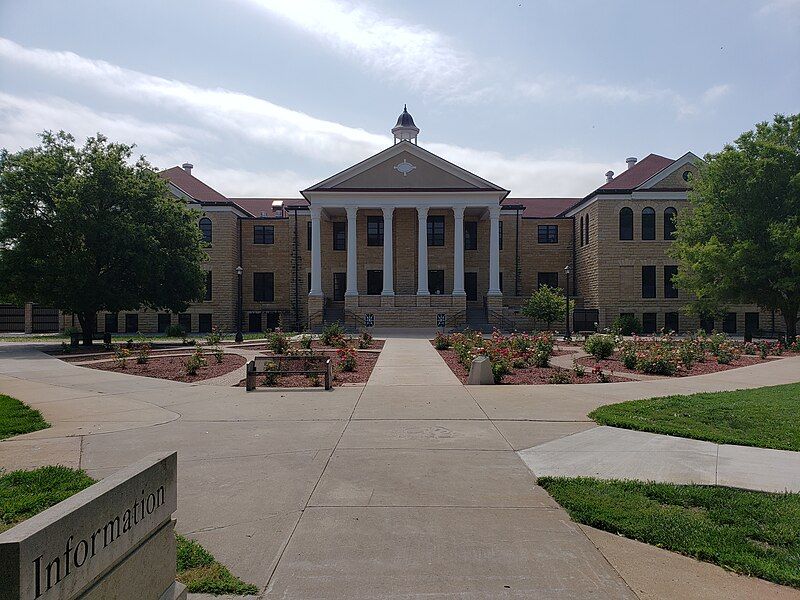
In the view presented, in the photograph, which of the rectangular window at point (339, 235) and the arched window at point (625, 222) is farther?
the rectangular window at point (339, 235)

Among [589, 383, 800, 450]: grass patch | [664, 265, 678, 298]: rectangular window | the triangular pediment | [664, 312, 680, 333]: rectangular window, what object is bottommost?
[589, 383, 800, 450]: grass patch

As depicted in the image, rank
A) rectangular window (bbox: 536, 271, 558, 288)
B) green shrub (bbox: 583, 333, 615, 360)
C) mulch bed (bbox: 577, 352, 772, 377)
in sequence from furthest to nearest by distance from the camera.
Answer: rectangular window (bbox: 536, 271, 558, 288)
green shrub (bbox: 583, 333, 615, 360)
mulch bed (bbox: 577, 352, 772, 377)

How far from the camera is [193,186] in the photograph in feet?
153

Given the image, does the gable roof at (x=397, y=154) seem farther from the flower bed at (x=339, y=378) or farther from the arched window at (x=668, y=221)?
the flower bed at (x=339, y=378)

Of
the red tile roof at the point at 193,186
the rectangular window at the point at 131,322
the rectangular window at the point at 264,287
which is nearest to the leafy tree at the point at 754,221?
the rectangular window at the point at 264,287

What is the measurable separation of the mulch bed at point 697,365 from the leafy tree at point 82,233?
1914 cm

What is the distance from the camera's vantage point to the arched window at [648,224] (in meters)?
41.7

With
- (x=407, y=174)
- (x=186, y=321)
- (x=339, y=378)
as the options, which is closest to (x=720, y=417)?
(x=339, y=378)

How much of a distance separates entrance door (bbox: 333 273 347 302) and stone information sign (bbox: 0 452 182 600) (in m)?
43.5

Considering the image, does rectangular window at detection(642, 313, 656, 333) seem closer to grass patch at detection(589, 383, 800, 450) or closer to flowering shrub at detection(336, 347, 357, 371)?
flowering shrub at detection(336, 347, 357, 371)

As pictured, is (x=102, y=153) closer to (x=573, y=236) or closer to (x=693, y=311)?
(x=693, y=311)

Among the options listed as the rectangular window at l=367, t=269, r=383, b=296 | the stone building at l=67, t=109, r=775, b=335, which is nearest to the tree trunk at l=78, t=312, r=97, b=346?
the stone building at l=67, t=109, r=775, b=335

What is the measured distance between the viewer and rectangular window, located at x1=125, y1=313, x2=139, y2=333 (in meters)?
44.1

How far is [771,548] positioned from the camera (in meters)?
4.18
